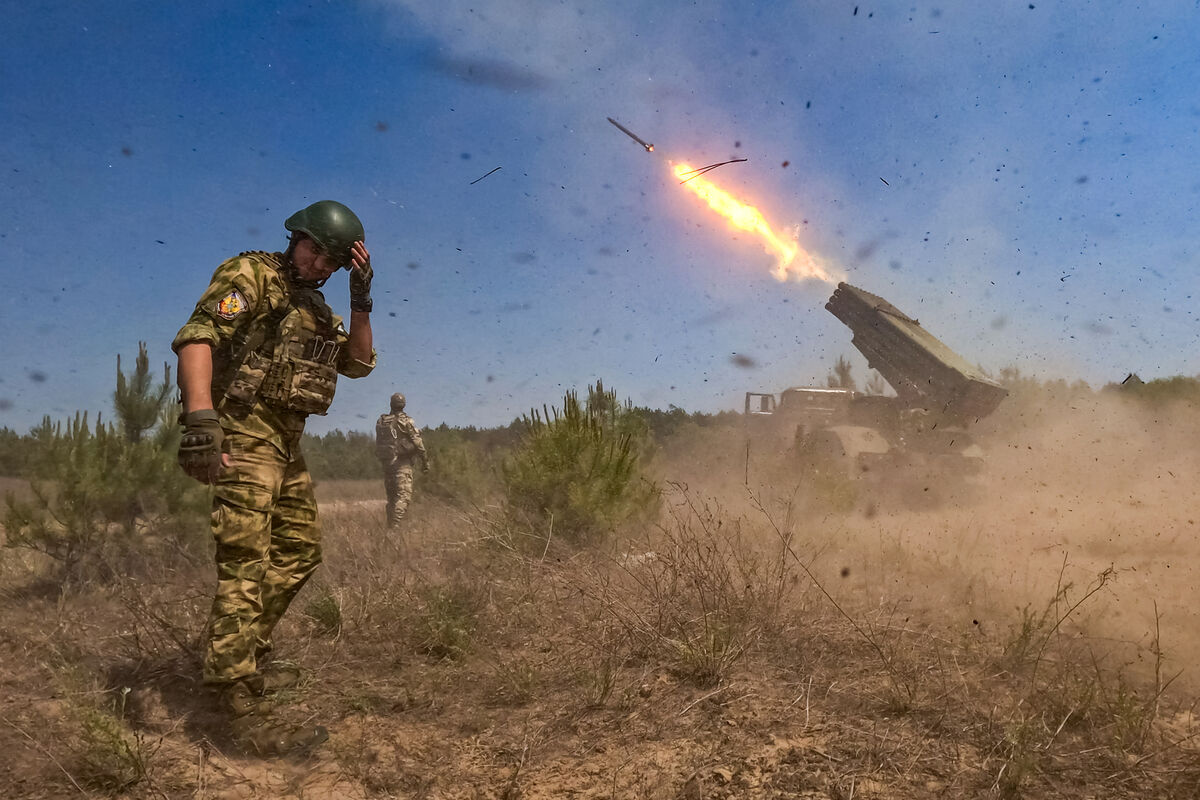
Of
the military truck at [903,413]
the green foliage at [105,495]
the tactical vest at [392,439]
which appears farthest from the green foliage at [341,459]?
the military truck at [903,413]

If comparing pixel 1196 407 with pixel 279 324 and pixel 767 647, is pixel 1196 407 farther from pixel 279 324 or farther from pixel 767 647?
pixel 279 324

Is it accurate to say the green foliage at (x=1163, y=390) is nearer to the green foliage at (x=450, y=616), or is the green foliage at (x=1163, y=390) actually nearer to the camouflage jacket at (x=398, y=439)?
the camouflage jacket at (x=398, y=439)

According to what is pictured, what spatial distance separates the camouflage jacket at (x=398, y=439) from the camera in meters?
11.0

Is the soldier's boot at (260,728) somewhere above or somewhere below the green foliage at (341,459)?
below

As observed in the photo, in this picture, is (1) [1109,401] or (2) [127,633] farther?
(1) [1109,401]

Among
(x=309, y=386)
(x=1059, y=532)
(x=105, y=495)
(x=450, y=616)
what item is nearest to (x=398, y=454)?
(x=105, y=495)

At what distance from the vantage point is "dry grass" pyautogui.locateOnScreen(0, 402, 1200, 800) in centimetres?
253

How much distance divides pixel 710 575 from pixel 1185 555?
5830 millimetres

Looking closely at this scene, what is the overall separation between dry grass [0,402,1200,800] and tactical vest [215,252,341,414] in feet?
4.62

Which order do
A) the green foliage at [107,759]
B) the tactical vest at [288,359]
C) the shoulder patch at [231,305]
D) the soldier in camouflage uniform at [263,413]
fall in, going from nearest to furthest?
the green foliage at [107,759], the soldier in camouflage uniform at [263,413], the shoulder patch at [231,305], the tactical vest at [288,359]

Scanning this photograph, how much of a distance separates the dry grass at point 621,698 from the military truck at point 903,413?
22.2 feet

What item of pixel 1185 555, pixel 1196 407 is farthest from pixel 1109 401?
pixel 1185 555

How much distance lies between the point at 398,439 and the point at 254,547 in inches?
322

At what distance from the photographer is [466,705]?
327cm
